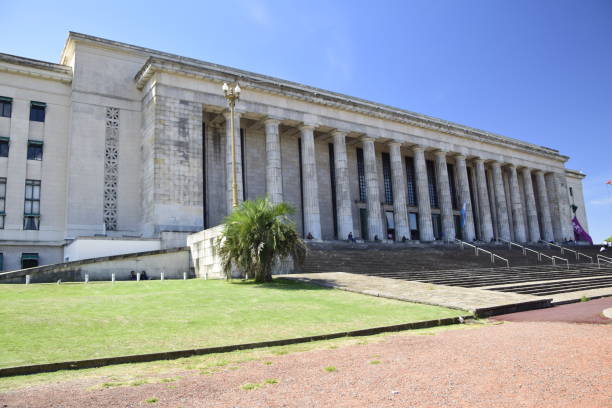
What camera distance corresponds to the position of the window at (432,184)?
44938 mm

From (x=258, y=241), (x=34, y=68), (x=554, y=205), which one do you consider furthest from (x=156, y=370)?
(x=554, y=205)

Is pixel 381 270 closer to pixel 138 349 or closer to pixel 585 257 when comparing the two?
pixel 138 349

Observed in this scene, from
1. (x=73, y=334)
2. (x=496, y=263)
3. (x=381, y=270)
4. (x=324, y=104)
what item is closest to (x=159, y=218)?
(x=381, y=270)

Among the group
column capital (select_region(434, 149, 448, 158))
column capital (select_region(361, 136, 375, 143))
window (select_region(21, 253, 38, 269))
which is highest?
column capital (select_region(361, 136, 375, 143))

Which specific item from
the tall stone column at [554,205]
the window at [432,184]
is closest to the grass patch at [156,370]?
the window at [432,184]

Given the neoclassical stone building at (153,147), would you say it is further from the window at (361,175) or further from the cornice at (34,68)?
the window at (361,175)

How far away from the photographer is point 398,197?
37750mm

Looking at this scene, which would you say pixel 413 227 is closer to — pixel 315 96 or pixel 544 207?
pixel 315 96

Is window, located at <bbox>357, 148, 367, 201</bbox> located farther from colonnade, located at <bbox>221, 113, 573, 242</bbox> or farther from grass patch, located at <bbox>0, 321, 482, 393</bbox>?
grass patch, located at <bbox>0, 321, 482, 393</bbox>

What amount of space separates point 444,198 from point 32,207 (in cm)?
3233

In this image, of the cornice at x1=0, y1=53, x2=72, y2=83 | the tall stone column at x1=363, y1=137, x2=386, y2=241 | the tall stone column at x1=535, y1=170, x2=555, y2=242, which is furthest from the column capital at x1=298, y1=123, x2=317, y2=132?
the tall stone column at x1=535, y1=170, x2=555, y2=242

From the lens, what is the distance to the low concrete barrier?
1916 cm

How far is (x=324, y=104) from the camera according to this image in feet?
113

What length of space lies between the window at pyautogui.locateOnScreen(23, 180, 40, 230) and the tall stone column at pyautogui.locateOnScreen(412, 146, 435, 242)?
28.7 meters
